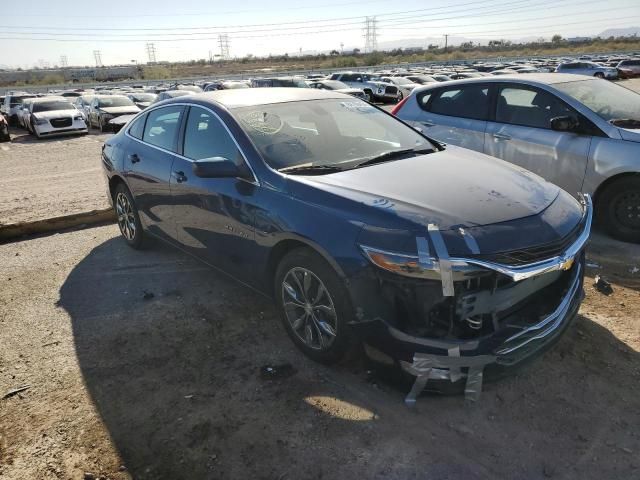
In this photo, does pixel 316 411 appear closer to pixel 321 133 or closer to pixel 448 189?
pixel 448 189

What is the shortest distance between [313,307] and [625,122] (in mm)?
4214

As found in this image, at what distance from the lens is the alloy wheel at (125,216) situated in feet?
17.0

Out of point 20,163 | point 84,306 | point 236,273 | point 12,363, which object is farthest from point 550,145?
point 20,163

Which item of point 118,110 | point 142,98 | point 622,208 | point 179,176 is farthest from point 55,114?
point 622,208

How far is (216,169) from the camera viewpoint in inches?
131

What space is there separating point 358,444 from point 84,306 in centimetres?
278

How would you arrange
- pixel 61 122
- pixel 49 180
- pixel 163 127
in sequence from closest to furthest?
pixel 163 127, pixel 49 180, pixel 61 122

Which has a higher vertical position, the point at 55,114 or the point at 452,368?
the point at 55,114

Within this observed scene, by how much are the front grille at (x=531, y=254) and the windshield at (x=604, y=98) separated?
3.19 m

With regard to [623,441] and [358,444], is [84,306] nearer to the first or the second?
[358,444]

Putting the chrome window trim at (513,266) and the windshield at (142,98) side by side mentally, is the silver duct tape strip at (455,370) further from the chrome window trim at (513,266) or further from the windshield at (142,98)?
the windshield at (142,98)

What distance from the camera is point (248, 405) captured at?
286cm

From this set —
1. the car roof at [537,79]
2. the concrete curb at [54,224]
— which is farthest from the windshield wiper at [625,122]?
Answer: the concrete curb at [54,224]

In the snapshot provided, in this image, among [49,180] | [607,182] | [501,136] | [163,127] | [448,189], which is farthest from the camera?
[49,180]
